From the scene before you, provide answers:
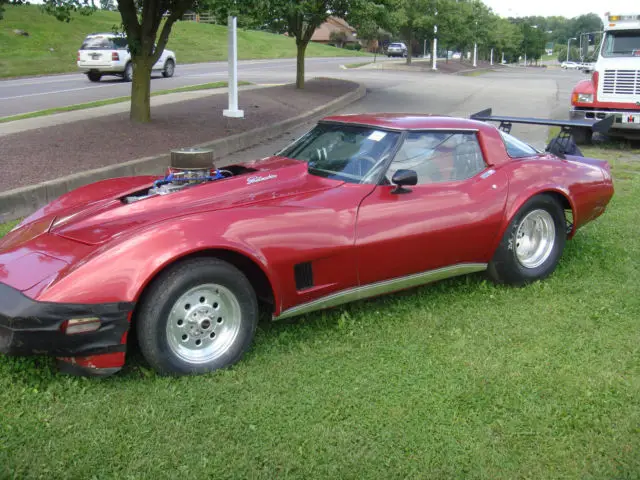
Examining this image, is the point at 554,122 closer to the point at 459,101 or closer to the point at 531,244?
the point at 531,244

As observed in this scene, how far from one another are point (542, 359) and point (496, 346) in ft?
0.96

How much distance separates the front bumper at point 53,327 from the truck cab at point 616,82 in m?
11.5

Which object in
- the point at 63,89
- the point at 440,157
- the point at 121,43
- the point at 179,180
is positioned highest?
the point at 121,43

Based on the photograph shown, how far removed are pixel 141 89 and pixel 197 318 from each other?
27.1 feet

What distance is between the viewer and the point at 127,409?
317cm

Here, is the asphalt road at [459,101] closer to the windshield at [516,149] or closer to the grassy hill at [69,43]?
the windshield at [516,149]

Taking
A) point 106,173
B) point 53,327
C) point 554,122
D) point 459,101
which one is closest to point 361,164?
point 53,327

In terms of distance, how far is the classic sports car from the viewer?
322cm

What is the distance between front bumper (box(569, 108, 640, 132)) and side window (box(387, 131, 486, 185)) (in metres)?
7.94

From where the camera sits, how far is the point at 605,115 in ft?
41.3

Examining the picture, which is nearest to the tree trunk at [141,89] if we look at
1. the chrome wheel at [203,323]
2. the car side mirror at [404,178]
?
the car side mirror at [404,178]

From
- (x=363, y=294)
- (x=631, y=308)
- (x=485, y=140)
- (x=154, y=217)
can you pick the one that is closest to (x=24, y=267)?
(x=154, y=217)

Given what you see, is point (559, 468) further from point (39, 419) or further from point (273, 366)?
point (39, 419)

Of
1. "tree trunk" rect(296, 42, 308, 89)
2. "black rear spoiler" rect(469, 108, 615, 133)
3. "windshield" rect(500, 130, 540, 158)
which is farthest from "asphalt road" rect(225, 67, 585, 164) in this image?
"windshield" rect(500, 130, 540, 158)
